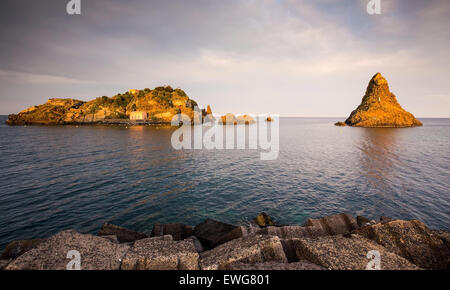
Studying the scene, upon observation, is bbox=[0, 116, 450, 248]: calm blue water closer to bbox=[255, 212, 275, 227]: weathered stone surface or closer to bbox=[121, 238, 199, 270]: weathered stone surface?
bbox=[255, 212, 275, 227]: weathered stone surface

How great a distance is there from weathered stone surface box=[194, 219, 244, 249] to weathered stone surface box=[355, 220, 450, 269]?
5854 millimetres

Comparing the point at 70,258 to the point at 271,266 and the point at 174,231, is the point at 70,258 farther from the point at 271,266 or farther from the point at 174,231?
the point at 271,266

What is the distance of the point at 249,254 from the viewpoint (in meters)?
6.17

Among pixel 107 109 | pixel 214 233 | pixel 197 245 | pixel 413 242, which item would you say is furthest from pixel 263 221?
pixel 107 109

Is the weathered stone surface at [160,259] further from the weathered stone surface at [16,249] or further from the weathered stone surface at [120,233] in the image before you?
the weathered stone surface at [16,249]

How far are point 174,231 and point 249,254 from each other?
6.57m

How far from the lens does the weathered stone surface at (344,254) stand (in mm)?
5676

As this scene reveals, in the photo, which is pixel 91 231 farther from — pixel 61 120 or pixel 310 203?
pixel 61 120

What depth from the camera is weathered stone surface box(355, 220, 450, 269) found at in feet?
20.9

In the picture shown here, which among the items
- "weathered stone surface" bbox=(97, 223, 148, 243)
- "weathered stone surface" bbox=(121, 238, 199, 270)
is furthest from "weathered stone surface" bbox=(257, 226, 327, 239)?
"weathered stone surface" bbox=(97, 223, 148, 243)

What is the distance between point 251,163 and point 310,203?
579 inches

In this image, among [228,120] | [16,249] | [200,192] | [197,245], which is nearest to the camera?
[16,249]

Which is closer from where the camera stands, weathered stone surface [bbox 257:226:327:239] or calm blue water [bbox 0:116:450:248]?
weathered stone surface [bbox 257:226:327:239]
